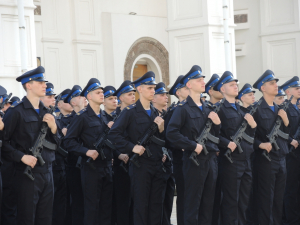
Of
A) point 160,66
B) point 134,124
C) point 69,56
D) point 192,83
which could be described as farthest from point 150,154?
point 160,66

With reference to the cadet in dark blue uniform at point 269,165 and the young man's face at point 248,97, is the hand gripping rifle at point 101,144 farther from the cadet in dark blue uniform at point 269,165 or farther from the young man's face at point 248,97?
the young man's face at point 248,97

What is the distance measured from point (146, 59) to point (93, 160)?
289 inches

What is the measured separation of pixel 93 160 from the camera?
6.53 meters

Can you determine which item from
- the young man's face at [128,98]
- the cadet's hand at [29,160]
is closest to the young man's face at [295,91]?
the young man's face at [128,98]

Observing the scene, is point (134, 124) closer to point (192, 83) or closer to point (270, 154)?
point (192, 83)

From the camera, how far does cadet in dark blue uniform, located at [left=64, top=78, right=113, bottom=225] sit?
646 cm

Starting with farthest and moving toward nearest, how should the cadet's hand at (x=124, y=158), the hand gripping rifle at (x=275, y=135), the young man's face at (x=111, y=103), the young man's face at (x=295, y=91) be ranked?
1. the young man's face at (x=295, y=91)
2. the young man's face at (x=111, y=103)
3. the cadet's hand at (x=124, y=158)
4. the hand gripping rifle at (x=275, y=135)

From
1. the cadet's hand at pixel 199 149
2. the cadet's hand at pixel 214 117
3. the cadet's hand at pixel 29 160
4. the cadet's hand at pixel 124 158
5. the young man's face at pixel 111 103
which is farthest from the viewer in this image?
the young man's face at pixel 111 103

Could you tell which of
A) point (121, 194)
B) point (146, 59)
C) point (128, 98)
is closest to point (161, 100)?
point (128, 98)

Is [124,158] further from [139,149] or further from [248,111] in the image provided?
[248,111]

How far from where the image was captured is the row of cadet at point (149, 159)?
5434 mm

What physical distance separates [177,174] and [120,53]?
625 cm

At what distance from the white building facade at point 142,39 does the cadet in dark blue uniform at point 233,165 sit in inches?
143

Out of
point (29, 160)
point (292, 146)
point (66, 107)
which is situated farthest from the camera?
point (66, 107)
